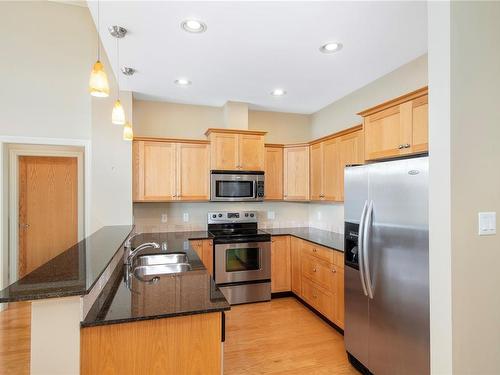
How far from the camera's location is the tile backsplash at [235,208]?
3947 mm

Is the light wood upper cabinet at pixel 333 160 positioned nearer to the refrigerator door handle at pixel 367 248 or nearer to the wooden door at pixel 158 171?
the refrigerator door handle at pixel 367 248

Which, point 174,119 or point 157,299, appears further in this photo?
point 174,119

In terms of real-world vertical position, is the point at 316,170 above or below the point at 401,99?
below

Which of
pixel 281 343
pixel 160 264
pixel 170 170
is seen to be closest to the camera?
pixel 160 264

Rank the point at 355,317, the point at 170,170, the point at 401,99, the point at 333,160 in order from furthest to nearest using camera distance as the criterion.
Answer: the point at 170,170, the point at 333,160, the point at 355,317, the point at 401,99

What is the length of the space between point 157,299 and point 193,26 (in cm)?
193

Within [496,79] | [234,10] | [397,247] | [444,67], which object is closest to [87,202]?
[234,10]

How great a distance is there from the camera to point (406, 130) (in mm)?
2240

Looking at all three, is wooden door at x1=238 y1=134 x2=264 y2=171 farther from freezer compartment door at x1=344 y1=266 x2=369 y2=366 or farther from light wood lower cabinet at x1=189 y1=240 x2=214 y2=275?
freezer compartment door at x1=344 y1=266 x2=369 y2=366

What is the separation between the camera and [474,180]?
4.83 feet

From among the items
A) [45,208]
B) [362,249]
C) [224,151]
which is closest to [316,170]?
[224,151]

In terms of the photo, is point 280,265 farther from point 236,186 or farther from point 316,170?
point 316,170

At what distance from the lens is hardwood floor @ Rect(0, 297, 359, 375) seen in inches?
95.4

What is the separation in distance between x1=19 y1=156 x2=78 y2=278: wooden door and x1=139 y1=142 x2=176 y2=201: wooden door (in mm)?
1216
